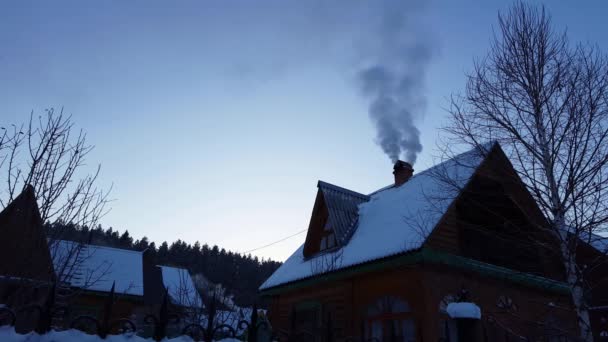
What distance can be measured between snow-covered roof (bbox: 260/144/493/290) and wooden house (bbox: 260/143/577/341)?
0.05 meters

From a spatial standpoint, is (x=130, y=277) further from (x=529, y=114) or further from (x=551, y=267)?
(x=529, y=114)

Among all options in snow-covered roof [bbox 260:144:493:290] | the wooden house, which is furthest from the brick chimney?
the wooden house

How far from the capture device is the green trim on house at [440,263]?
1125cm

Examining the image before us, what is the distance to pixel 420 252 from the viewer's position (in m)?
11.0

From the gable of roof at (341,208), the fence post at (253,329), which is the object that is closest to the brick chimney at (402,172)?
the gable of roof at (341,208)

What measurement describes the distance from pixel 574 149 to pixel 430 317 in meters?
5.77

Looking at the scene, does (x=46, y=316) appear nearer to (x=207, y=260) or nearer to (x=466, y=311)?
(x=466, y=311)

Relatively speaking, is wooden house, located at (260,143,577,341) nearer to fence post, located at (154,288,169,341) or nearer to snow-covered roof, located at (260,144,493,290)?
snow-covered roof, located at (260,144,493,290)

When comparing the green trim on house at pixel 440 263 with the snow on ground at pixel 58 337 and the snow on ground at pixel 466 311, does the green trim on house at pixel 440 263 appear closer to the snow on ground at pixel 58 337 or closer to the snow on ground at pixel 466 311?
the snow on ground at pixel 466 311

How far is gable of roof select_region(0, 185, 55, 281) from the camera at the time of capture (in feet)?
21.1

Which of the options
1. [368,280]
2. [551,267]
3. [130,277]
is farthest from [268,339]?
[130,277]

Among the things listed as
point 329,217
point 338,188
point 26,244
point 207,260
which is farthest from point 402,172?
point 207,260

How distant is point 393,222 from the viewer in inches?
538

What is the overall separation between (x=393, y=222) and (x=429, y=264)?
222 centimetres
